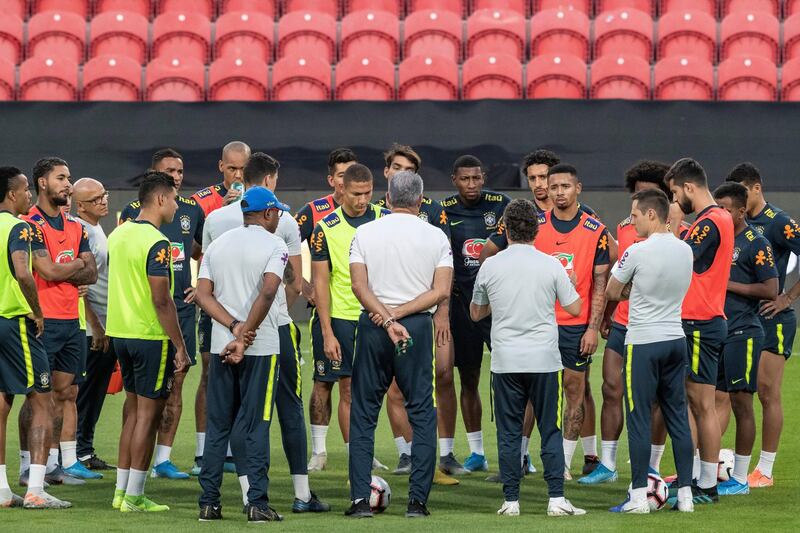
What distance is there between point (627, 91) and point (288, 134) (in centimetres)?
489

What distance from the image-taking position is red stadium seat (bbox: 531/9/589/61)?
1833 centimetres

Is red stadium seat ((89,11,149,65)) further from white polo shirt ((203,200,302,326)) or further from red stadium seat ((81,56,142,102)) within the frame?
white polo shirt ((203,200,302,326))

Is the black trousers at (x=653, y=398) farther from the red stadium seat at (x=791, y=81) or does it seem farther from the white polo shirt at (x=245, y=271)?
the red stadium seat at (x=791, y=81)

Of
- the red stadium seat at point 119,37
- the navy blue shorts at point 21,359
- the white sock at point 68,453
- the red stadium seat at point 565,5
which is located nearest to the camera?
the navy blue shorts at point 21,359

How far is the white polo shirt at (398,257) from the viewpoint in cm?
727

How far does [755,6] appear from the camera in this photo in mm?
18938

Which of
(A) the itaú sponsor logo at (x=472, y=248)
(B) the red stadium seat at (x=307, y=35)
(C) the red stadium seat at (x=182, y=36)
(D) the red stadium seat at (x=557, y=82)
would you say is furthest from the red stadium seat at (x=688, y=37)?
(A) the itaú sponsor logo at (x=472, y=248)

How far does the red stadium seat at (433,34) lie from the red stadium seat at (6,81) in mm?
5524

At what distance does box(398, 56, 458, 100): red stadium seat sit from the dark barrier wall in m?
1.74

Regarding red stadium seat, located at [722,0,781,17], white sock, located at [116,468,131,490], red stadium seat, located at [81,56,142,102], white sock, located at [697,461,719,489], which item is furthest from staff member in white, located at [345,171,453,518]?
Answer: red stadium seat, located at [722,0,781,17]

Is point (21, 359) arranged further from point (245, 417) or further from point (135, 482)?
point (245, 417)

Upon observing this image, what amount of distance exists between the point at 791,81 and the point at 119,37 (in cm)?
958

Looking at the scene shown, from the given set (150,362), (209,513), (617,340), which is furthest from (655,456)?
(150,362)

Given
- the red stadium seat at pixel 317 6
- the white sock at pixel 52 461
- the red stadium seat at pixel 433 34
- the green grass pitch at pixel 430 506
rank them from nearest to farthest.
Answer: the green grass pitch at pixel 430 506 < the white sock at pixel 52 461 < the red stadium seat at pixel 433 34 < the red stadium seat at pixel 317 6
